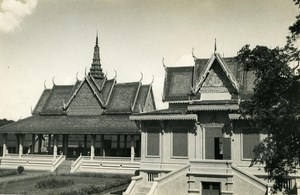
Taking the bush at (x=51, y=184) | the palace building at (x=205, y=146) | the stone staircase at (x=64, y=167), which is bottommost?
the bush at (x=51, y=184)

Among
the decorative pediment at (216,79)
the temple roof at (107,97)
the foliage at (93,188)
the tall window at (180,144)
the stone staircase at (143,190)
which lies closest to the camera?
the foliage at (93,188)

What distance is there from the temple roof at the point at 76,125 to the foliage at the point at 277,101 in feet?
82.5

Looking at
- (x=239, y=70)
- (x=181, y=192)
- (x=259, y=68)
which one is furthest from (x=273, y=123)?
(x=239, y=70)

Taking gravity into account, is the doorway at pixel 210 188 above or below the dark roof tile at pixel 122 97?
below

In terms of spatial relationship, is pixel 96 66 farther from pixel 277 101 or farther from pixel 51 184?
pixel 277 101

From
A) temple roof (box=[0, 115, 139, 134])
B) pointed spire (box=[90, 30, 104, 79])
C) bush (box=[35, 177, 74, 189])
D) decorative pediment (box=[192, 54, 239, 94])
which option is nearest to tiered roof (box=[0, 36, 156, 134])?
temple roof (box=[0, 115, 139, 134])

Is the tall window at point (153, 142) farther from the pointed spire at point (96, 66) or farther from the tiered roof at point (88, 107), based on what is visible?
the pointed spire at point (96, 66)

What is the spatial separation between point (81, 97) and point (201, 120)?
23793 mm

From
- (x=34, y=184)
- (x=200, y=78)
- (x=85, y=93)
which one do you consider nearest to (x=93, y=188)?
(x=34, y=184)

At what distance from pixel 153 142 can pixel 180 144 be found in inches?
90.1

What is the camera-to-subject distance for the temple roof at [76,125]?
4250 cm

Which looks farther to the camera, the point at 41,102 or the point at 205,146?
the point at 41,102

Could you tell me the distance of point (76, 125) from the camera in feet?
148

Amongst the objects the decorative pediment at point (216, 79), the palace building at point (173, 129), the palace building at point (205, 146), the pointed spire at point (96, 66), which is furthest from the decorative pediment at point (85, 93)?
the decorative pediment at point (216, 79)
